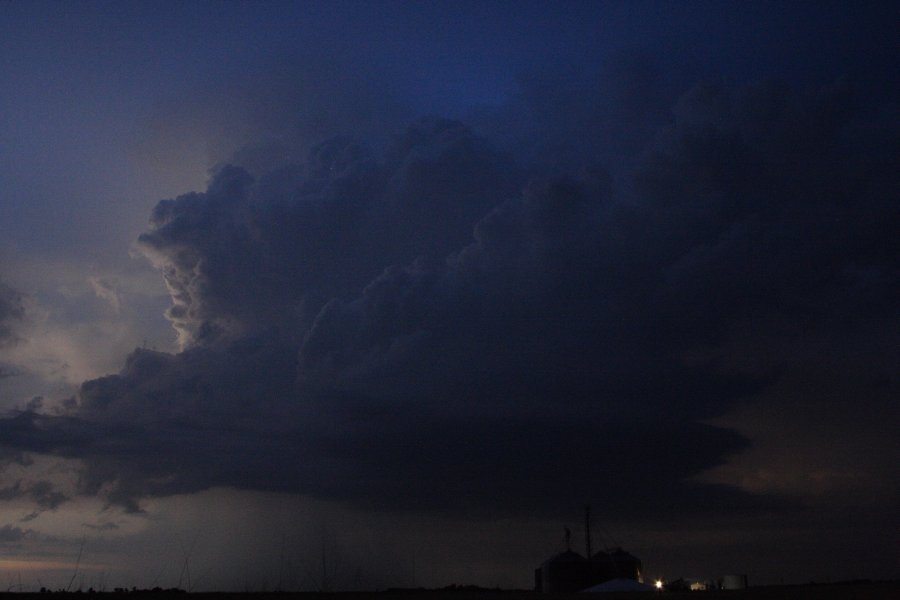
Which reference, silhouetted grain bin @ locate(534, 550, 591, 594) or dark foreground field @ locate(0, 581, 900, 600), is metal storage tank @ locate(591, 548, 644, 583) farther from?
dark foreground field @ locate(0, 581, 900, 600)

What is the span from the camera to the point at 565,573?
13338 centimetres

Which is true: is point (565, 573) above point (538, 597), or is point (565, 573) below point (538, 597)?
below

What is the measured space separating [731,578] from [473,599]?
75.4 meters

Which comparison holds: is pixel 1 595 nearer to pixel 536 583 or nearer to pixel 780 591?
pixel 780 591

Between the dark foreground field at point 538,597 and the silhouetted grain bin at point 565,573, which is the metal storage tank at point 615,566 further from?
the dark foreground field at point 538,597

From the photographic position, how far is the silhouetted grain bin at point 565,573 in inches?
5182

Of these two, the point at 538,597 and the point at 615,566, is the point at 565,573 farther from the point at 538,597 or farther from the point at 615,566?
the point at 538,597

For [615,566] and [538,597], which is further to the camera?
[615,566]

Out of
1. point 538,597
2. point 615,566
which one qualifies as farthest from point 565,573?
point 538,597

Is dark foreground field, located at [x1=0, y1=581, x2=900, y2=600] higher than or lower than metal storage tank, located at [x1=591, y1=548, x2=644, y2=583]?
higher

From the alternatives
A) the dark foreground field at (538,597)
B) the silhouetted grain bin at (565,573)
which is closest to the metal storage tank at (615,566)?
the silhouetted grain bin at (565,573)

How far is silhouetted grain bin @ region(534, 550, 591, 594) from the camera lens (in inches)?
5182

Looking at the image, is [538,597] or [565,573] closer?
[538,597]

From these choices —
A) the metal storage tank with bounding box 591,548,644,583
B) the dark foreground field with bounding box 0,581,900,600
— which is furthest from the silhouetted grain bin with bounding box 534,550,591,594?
the dark foreground field with bounding box 0,581,900,600
